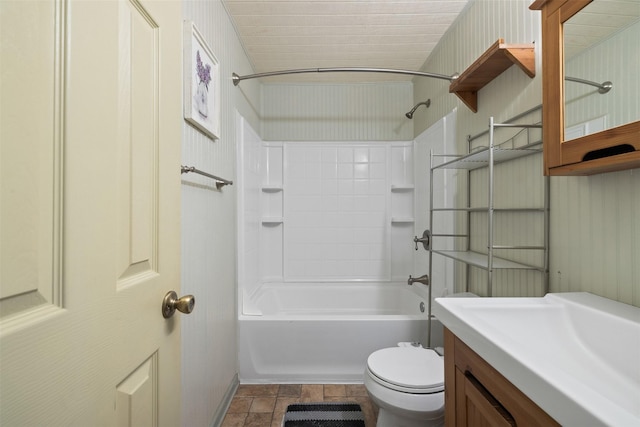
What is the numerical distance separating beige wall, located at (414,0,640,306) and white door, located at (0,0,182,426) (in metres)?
1.26

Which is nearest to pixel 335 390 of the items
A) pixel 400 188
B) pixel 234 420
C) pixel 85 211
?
pixel 234 420

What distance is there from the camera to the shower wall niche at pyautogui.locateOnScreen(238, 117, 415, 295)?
113 inches

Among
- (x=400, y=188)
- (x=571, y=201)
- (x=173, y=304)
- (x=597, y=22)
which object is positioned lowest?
(x=173, y=304)

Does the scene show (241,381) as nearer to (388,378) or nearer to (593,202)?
(388,378)

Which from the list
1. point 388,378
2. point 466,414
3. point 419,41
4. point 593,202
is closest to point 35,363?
point 466,414

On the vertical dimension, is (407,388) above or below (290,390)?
above

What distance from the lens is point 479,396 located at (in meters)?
0.79

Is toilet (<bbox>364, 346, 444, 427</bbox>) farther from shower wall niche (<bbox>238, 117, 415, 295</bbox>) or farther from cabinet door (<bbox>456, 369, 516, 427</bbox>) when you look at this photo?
shower wall niche (<bbox>238, 117, 415, 295</bbox>)

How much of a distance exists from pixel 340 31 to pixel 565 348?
2027mm

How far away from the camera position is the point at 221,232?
1.71 meters

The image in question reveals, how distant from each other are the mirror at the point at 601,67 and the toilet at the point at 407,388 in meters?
1.07

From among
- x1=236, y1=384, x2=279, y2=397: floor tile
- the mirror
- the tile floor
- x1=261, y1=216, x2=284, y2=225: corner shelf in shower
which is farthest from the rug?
the mirror

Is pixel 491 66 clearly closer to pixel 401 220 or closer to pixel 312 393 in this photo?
pixel 401 220

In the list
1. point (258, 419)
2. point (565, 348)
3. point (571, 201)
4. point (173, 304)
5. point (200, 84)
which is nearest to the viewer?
point (173, 304)
